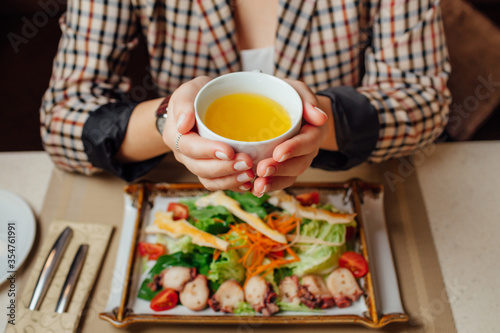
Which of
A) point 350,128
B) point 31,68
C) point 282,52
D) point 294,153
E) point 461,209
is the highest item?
point 294,153

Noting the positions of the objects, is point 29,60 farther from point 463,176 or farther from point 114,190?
point 463,176

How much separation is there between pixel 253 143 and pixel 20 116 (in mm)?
2115

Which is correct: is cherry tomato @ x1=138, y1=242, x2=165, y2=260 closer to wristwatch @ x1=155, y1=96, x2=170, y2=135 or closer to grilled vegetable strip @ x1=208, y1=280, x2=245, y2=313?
grilled vegetable strip @ x1=208, y1=280, x2=245, y2=313

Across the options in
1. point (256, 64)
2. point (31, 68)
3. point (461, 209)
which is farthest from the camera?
point (31, 68)

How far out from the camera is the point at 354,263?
3.28ft

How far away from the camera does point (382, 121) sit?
1.13m

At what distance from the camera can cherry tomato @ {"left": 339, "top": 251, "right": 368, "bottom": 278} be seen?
0.98 m

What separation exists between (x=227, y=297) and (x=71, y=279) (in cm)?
42

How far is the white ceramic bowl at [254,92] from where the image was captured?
1.99ft

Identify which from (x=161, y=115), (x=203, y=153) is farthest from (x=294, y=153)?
(x=161, y=115)

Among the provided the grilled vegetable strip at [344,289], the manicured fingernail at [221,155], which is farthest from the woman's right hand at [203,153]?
the grilled vegetable strip at [344,289]

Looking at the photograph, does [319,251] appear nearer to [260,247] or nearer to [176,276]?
[260,247]

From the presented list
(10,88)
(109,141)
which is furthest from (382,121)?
(10,88)

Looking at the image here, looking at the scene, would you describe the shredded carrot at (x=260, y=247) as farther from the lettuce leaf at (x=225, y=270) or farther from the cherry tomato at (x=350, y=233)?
the cherry tomato at (x=350, y=233)
